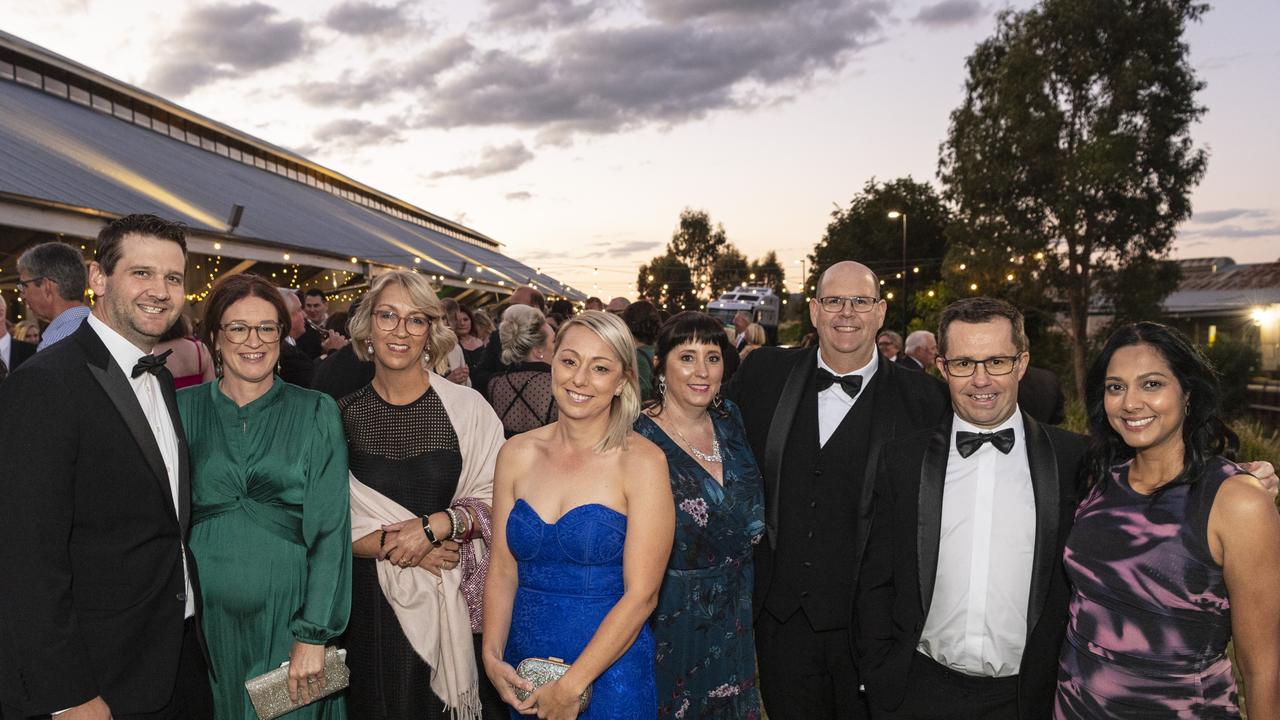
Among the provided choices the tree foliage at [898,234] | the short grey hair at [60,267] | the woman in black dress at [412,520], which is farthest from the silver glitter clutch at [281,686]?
the tree foliage at [898,234]

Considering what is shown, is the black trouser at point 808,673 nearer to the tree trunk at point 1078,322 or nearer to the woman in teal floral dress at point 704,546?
the woman in teal floral dress at point 704,546

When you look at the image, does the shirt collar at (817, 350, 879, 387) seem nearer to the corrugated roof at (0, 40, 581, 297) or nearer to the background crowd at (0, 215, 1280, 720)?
the background crowd at (0, 215, 1280, 720)

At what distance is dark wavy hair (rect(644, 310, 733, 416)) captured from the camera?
142 inches

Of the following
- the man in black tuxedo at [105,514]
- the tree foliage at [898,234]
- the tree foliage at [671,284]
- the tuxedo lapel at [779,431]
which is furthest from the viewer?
the tree foliage at [671,284]

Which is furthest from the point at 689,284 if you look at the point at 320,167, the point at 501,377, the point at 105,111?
the point at 501,377

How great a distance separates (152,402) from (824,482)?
275 cm

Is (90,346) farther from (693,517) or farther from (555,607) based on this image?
(693,517)

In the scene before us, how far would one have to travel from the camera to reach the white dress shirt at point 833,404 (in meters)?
3.68

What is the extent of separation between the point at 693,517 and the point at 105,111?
2949cm

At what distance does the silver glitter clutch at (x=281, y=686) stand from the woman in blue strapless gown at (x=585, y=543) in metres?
0.60

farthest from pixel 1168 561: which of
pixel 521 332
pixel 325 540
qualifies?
pixel 521 332

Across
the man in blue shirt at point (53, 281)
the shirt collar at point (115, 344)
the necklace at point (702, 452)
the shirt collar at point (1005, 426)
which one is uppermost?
the man in blue shirt at point (53, 281)

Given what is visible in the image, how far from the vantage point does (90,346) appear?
2.53 metres

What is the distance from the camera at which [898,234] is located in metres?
47.8
